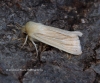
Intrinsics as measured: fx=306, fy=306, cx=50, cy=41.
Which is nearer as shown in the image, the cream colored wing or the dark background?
the dark background

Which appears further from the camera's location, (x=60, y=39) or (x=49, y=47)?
(x=60, y=39)

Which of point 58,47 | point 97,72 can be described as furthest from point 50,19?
point 97,72

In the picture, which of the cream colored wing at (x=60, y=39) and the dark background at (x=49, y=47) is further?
the cream colored wing at (x=60, y=39)

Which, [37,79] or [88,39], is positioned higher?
[88,39]

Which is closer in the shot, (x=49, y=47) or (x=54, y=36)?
(x=49, y=47)

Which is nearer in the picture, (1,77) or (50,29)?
(1,77)

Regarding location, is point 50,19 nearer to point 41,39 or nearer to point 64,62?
point 41,39
